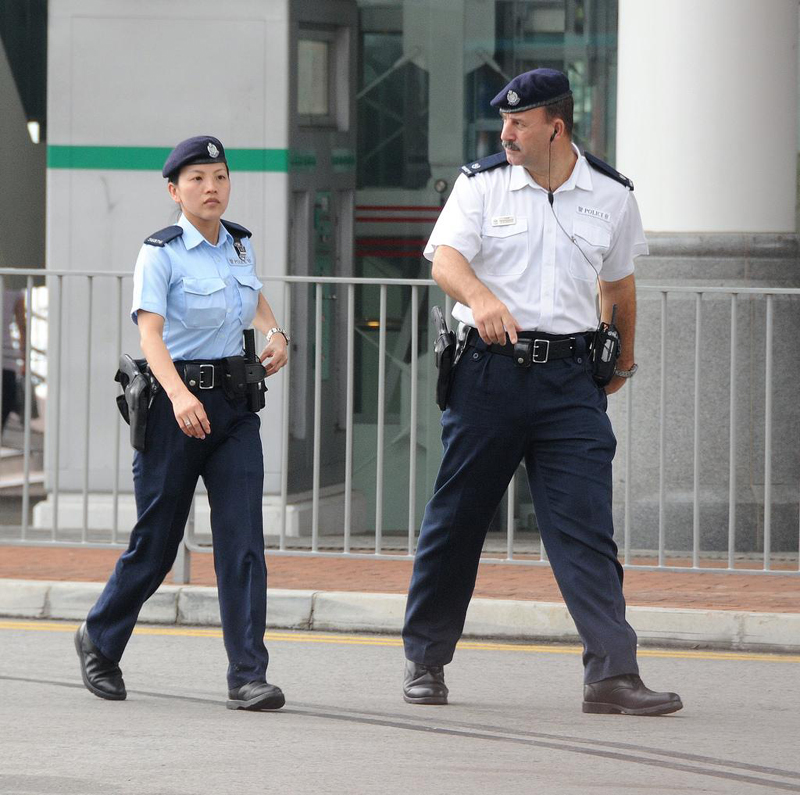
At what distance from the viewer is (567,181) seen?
225 inches

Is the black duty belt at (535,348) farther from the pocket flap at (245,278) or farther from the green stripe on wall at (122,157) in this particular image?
the green stripe on wall at (122,157)

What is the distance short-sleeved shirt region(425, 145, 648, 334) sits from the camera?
18.5ft

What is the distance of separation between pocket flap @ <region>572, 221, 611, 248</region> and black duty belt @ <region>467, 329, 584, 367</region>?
312 mm

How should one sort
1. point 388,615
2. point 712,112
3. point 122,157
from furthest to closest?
point 122,157, point 712,112, point 388,615

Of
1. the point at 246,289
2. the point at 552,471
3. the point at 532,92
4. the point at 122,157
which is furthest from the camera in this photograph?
the point at 122,157

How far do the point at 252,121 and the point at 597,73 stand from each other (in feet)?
6.76

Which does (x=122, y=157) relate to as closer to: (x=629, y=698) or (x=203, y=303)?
(x=203, y=303)

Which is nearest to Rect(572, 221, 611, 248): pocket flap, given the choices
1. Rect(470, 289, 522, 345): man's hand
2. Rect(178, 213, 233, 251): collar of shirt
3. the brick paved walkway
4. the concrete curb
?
Rect(470, 289, 522, 345): man's hand

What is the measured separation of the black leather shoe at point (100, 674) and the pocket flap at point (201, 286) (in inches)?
47.2

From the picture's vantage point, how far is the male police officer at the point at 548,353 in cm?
565

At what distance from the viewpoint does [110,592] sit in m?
5.95

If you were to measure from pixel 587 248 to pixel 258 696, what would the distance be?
1.75 m

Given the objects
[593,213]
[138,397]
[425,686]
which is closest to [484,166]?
[593,213]

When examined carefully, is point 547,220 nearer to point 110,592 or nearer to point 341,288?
point 110,592
